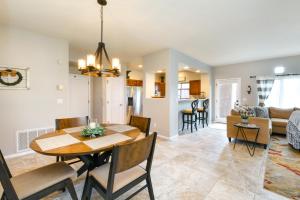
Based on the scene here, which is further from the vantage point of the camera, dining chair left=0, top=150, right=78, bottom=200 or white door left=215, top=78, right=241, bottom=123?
white door left=215, top=78, right=241, bottom=123

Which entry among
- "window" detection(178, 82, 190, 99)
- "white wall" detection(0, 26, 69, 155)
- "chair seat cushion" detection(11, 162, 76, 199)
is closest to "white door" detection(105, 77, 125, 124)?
"white wall" detection(0, 26, 69, 155)

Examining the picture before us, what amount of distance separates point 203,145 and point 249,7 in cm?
291

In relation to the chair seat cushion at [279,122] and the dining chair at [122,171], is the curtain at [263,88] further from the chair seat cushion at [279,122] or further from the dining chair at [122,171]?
the dining chair at [122,171]

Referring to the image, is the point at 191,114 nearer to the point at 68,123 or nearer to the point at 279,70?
the point at 279,70

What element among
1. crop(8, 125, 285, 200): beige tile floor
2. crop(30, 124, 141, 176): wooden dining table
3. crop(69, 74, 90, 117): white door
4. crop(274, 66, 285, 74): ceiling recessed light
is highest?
crop(274, 66, 285, 74): ceiling recessed light

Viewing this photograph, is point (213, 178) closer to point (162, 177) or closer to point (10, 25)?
point (162, 177)

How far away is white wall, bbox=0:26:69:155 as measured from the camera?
2795 millimetres

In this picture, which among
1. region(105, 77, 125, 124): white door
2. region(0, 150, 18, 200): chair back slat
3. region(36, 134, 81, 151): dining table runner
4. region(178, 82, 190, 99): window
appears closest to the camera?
region(0, 150, 18, 200): chair back slat

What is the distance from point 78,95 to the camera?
561cm

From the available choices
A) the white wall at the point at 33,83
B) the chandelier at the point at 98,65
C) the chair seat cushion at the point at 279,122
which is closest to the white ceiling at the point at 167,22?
the white wall at the point at 33,83

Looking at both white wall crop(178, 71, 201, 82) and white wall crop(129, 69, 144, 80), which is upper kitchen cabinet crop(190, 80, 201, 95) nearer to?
white wall crop(178, 71, 201, 82)

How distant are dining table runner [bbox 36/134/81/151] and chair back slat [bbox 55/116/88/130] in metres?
0.58

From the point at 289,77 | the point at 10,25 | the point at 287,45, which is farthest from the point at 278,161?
the point at 10,25

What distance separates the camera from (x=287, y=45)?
3.85 meters
